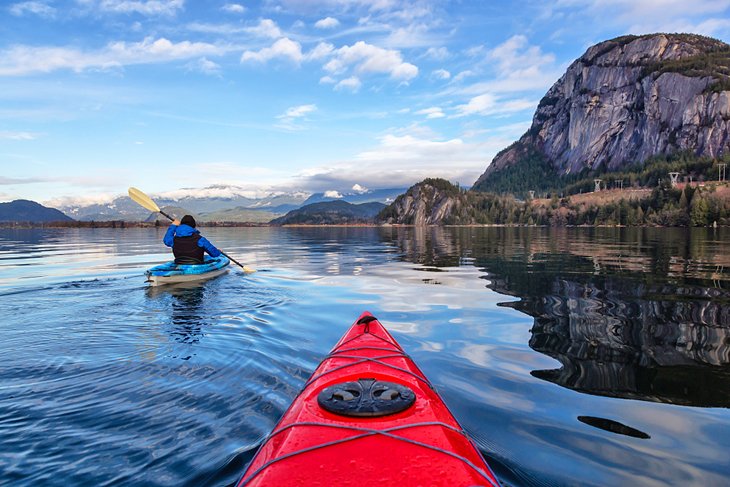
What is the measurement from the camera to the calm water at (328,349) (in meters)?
5.41

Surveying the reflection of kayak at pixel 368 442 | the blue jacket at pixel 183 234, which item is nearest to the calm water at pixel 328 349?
the reflection of kayak at pixel 368 442

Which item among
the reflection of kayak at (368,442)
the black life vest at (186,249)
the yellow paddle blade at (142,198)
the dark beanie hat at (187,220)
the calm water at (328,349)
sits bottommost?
the calm water at (328,349)

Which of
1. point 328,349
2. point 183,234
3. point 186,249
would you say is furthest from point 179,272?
point 328,349

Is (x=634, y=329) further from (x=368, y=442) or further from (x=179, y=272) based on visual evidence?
(x=179, y=272)

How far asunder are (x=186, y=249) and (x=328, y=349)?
484 inches

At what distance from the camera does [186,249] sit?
1964 centimetres

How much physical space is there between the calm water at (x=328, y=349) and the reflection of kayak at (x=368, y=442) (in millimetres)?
1353

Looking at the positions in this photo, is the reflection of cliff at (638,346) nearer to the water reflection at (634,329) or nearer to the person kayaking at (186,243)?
the water reflection at (634,329)

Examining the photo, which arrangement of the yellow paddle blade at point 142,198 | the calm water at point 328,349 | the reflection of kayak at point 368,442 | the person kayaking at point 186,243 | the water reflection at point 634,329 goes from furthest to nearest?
the yellow paddle blade at point 142,198
the person kayaking at point 186,243
the water reflection at point 634,329
the calm water at point 328,349
the reflection of kayak at point 368,442

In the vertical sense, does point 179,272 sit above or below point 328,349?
above

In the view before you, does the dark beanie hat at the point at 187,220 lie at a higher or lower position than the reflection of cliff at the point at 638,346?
higher

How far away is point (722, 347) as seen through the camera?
9812 millimetres

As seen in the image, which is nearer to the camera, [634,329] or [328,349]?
[328,349]

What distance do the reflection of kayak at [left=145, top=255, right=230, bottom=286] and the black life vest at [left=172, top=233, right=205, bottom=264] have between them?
0.41 metres
